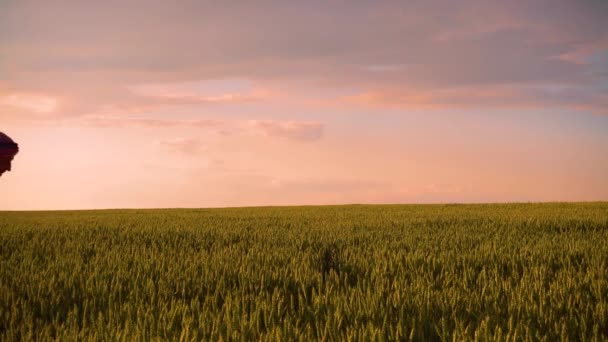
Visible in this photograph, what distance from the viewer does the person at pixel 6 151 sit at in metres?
6.86

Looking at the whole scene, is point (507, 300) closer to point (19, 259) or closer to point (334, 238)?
point (334, 238)

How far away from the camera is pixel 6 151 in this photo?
6887 millimetres

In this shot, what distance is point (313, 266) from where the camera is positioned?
Result: 515 cm

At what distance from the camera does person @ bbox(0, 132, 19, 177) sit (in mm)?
6855

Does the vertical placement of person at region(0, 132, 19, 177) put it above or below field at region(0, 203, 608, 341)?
above

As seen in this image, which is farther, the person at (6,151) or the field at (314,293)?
Result: the person at (6,151)

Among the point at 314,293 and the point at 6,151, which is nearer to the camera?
the point at 314,293

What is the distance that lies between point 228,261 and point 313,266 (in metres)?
0.93

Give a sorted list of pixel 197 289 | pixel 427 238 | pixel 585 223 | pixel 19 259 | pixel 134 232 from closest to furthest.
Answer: pixel 197 289, pixel 19 259, pixel 427 238, pixel 134 232, pixel 585 223

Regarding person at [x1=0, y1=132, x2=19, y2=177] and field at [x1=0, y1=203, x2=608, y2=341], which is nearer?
field at [x1=0, y1=203, x2=608, y2=341]

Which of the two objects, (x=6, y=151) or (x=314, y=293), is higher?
(x=6, y=151)

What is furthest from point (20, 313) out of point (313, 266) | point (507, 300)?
point (507, 300)

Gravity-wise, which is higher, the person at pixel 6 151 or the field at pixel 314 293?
the person at pixel 6 151

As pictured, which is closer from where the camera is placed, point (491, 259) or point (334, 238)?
point (491, 259)
